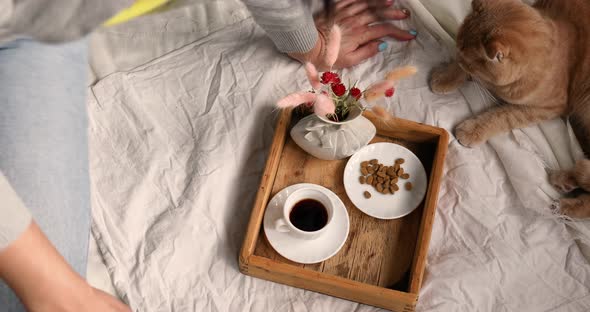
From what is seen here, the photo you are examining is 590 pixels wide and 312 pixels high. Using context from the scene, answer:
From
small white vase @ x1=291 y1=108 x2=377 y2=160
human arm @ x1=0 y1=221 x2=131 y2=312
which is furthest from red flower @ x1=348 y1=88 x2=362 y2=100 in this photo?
human arm @ x1=0 y1=221 x2=131 y2=312

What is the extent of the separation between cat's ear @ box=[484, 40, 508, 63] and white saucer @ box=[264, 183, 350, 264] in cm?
33

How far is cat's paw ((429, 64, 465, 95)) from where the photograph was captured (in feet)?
3.36

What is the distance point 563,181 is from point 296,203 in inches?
19.2

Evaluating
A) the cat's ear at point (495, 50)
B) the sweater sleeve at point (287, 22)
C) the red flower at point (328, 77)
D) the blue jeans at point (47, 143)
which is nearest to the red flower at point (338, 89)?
the red flower at point (328, 77)

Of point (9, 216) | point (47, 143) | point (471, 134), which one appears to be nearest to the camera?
point (9, 216)

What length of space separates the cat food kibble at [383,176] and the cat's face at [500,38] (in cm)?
22

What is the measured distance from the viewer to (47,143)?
742 mm

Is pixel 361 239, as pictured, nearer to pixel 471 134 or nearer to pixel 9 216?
pixel 471 134

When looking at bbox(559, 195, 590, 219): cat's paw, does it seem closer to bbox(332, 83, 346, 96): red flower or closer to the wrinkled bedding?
the wrinkled bedding

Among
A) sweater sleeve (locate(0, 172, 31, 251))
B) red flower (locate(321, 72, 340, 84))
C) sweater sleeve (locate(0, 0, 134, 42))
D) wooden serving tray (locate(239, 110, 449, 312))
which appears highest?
sweater sleeve (locate(0, 0, 134, 42))

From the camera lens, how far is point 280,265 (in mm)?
803

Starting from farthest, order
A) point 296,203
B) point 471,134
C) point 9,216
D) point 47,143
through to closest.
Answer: point 471,134, point 296,203, point 47,143, point 9,216

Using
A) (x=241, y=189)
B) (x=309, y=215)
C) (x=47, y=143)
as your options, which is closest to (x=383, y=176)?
(x=309, y=215)

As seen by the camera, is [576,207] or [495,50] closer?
[495,50]
